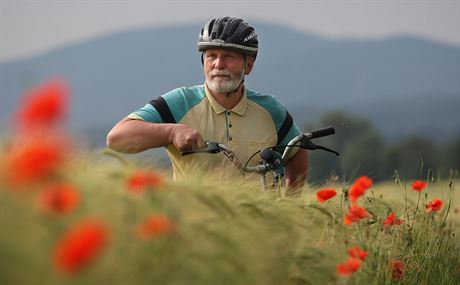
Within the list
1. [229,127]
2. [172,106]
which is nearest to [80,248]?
[172,106]

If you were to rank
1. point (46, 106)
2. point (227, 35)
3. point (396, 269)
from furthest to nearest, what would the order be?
point (227, 35), point (396, 269), point (46, 106)

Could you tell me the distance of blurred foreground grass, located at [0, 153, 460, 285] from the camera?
7.93 feet

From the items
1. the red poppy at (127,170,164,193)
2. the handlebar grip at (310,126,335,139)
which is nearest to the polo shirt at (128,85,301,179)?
the handlebar grip at (310,126,335,139)

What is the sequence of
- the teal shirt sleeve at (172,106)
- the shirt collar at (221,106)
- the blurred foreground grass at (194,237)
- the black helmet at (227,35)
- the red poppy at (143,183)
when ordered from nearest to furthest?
the blurred foreground grass at (194,237) < the red poppy at (143,183) < the teal shirt sleeve at (172,106) < the black helmet at (227,35) < the shirt collar at (221,106)

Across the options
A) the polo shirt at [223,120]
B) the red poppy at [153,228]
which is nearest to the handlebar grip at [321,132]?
the polo shirt at [223,120]

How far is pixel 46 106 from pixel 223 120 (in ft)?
13.0

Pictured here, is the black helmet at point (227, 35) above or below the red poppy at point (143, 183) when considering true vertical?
above

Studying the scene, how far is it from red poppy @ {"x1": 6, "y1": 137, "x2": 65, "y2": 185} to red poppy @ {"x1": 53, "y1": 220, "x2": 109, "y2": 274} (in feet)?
0.75

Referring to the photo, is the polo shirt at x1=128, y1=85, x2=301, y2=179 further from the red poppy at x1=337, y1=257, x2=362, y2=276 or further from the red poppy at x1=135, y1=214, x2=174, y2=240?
the red poppy at x1=135, y1=214, x2=174, y2=240

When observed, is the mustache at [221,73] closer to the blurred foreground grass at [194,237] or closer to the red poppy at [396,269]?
the blurred foreground grass at [194,237]

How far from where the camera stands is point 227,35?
5961 millimetres

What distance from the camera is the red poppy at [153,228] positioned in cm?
267

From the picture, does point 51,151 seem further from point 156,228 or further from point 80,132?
point 80,132

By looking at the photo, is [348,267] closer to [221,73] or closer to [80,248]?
[80,248]
